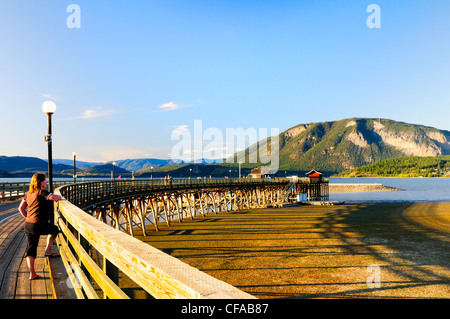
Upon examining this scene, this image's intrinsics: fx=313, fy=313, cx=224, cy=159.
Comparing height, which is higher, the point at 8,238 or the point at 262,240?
the point at 8,238

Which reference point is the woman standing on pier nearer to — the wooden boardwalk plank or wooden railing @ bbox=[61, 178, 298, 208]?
the wooden boardwalk plank

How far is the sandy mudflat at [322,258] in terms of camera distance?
12.0m

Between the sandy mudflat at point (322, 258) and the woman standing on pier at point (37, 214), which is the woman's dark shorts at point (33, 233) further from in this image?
the sandy mudflat at point (322, 258)

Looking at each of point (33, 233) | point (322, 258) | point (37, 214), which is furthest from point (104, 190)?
point (33, 233)

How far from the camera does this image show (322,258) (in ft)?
53.7

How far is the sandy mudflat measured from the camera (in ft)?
39.3

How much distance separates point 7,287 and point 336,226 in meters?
26.8

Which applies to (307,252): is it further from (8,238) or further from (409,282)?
(8,238)
